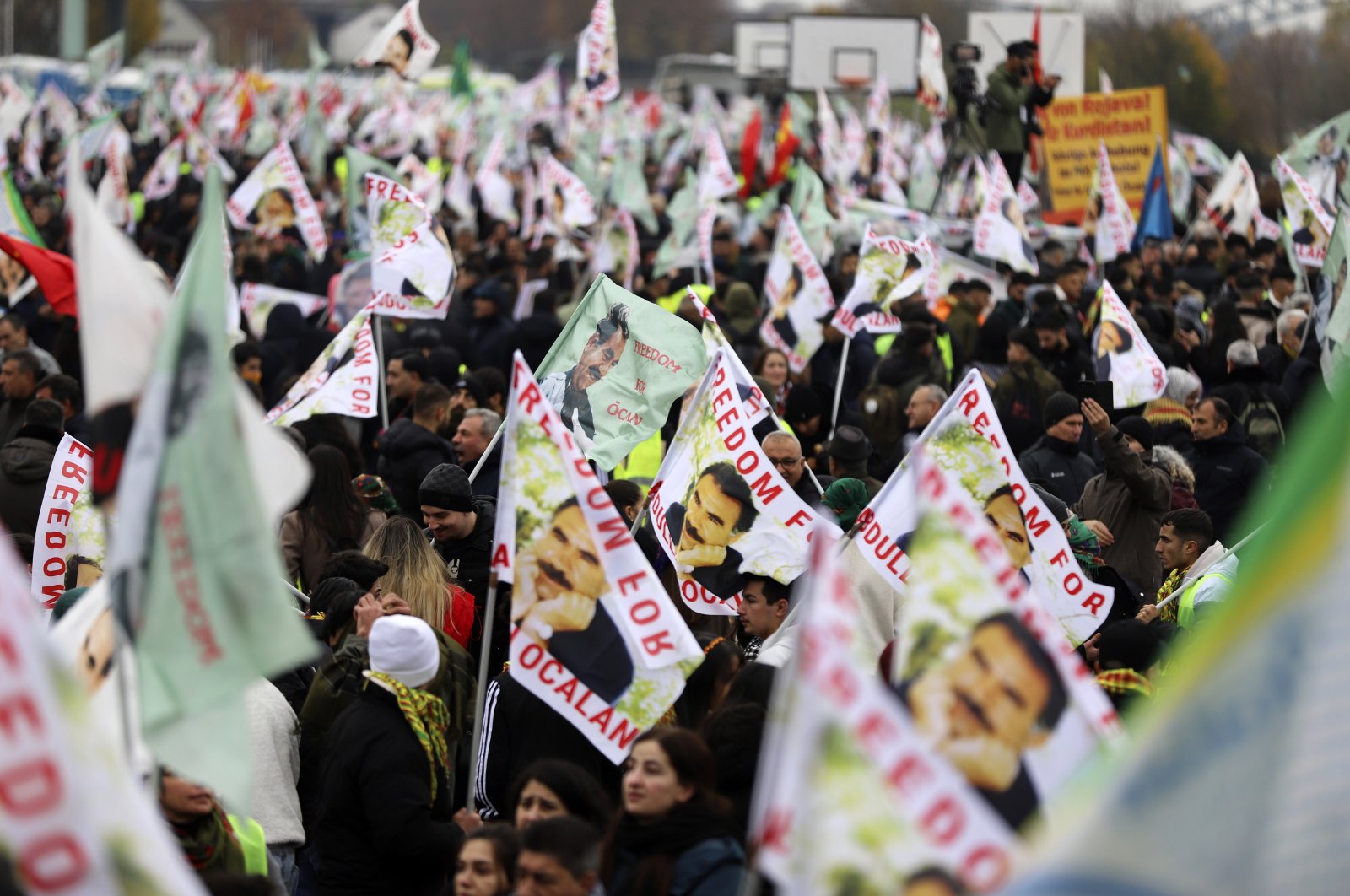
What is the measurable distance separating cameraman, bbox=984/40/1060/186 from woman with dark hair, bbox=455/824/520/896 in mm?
13672

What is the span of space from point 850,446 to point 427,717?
365 centimetres

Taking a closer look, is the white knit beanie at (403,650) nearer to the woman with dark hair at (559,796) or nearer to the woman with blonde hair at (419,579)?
the woman with dark hair at (559,796)

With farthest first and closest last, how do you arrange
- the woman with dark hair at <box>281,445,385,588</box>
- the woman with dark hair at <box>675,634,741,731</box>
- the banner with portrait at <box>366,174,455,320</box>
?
the banner with portrait at <box>366,174,455,320</box> → the woman with dark hair at <box>281,445,385,588</box> → the woman with dark hair at <box>675,634,741,731</box>

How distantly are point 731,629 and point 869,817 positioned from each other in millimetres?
3883

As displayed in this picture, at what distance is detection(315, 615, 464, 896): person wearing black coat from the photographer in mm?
5098

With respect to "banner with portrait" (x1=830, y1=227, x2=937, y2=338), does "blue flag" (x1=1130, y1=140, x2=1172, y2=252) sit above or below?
below

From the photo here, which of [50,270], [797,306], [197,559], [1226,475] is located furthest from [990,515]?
[50,270]

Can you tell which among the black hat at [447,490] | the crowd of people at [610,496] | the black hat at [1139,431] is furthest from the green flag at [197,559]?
the black hat at [1139,431]

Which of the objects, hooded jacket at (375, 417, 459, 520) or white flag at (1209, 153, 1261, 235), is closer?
hooded jacket at (375, 417, 459, 520)

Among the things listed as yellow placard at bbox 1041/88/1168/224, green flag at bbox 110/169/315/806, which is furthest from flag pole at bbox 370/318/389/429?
yellow placard at bbox 1041/88/1168/224

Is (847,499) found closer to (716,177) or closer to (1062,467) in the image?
(1062,467)

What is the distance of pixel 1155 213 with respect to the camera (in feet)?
59.4

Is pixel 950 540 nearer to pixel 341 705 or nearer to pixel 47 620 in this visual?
pixel 341 705

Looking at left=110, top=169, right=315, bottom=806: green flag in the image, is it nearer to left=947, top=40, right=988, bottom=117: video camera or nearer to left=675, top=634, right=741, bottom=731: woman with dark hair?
left=675, top=634, right=741, bottom=731: woman with dark hair
